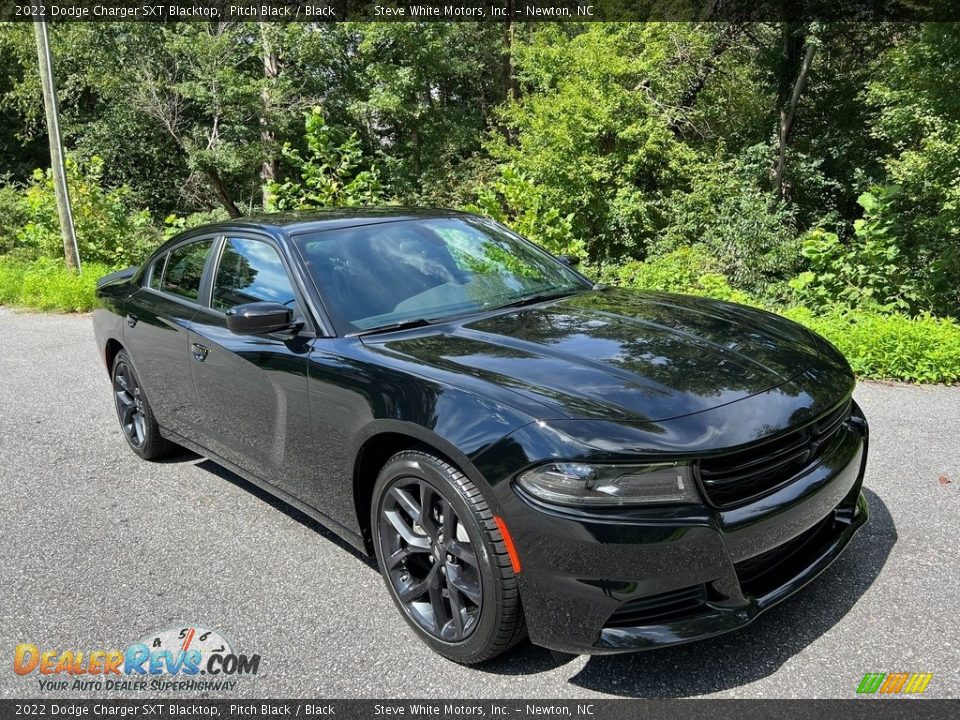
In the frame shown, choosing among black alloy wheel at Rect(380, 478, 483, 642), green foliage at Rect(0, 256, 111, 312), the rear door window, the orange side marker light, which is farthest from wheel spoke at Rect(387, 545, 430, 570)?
green foliage at Rect(0, 256, 111, 312)

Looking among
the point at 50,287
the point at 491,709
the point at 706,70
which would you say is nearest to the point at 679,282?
the point at 491,709

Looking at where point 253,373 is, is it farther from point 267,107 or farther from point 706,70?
point 267,107

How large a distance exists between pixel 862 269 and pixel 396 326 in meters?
8.30

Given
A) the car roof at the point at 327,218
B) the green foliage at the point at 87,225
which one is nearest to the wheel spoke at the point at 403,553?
the car roof at the point at 327,218

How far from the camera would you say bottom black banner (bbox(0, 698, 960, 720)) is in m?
2.42

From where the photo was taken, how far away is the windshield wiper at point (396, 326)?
3227 millimetres

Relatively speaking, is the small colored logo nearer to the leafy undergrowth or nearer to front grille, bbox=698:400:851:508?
front grille, bbox=698:400:851:508

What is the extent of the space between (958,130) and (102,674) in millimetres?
12056

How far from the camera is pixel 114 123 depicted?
26531mm

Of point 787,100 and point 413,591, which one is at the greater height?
point 787,100

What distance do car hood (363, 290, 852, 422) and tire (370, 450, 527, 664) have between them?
1.32 ft

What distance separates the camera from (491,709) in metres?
2.54

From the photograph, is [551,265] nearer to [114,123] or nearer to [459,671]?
[459,671]

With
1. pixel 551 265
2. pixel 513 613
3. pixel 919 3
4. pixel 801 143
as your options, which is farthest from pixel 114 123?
pixel 513 613
